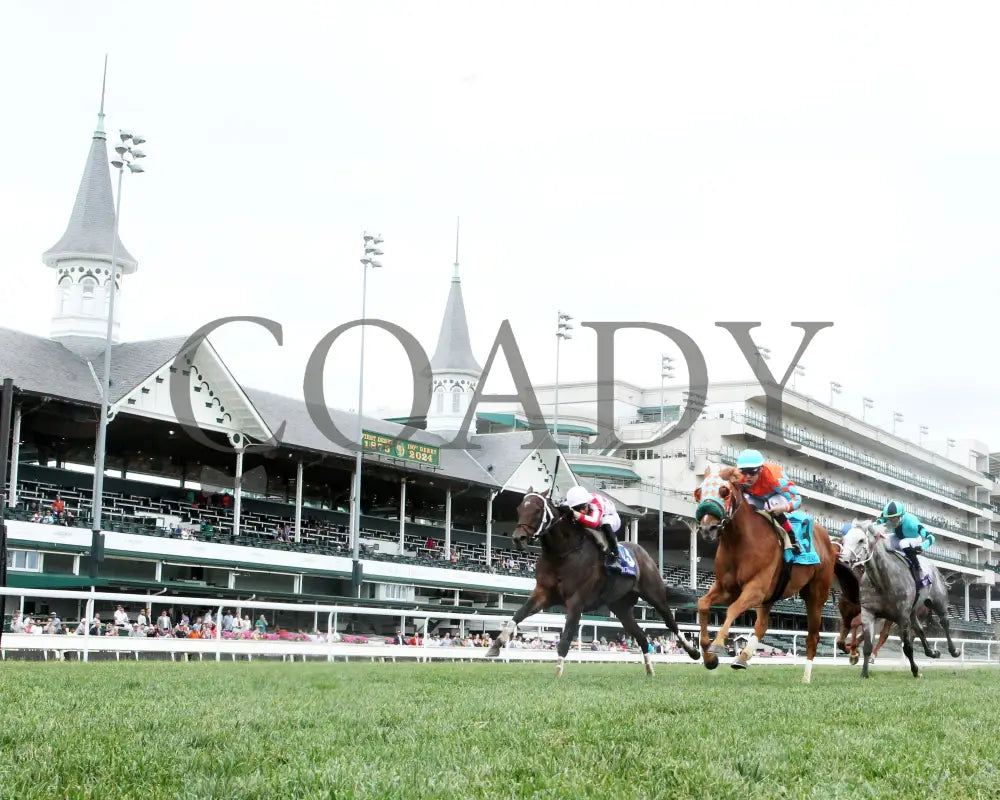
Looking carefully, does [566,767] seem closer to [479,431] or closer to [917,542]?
[917,542]

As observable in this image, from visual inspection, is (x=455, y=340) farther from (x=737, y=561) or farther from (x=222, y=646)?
(x=737, y=561)

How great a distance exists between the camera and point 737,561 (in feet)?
39.3

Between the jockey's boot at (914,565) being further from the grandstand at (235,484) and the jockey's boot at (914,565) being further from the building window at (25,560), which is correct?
the building window at (25,560)

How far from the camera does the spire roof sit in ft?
226

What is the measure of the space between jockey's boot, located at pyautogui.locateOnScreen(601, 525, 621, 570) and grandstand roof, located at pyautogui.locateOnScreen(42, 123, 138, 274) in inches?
1374

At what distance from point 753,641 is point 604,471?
59238mm

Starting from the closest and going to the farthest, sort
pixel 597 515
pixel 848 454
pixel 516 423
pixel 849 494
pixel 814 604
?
pixel 814 604
pixel 597 515
pixel 849 494
pixel 516 423
pixel 848 454

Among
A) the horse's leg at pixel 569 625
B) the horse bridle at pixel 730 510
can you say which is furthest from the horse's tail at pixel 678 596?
the horse bridle at pixel 730 510

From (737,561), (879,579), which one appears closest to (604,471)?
(879,579)

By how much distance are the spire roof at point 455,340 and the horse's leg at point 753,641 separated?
5620 centimetres

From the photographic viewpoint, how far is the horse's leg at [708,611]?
462 inches

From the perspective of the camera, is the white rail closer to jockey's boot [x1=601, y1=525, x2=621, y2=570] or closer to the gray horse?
jockey's boot [x1=601, y1=525, x2=621, y2=570]

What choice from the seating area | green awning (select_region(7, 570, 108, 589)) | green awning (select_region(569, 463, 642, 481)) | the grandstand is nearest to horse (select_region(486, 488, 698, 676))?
the grandstand

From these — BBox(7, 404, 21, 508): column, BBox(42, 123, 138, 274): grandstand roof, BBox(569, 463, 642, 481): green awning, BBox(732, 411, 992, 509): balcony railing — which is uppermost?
BBox(42, 123, 138, 274): grandstand roof
